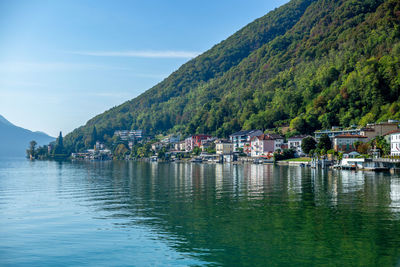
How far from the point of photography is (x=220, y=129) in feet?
605

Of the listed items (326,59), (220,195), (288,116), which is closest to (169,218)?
(220,195)

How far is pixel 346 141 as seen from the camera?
100062 millimetres

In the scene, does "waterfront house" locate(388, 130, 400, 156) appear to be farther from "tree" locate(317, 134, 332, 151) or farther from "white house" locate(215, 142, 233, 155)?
"white house" locate(215, 142, 233, 155)

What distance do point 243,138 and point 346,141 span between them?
57291 mm

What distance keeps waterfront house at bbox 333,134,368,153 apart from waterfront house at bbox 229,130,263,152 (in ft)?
162

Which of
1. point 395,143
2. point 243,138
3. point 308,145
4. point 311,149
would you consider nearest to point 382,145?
point 395,143

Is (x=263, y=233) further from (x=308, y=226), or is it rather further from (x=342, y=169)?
(x=342, y=169)

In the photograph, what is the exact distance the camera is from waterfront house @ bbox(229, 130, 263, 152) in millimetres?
149875

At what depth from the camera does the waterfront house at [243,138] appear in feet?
492

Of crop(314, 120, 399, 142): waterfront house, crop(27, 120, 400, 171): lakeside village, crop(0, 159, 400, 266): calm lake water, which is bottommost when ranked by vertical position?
crop(0, 159, 400, 266): calm lake water

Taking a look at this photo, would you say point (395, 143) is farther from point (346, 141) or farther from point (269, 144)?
point (269, 144)

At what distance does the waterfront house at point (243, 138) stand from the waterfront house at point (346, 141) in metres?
49.2

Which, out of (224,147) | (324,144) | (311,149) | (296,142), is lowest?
(311,149)

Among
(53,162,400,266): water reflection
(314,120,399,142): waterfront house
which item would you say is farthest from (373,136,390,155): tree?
(53,162,400,266): water reflection
